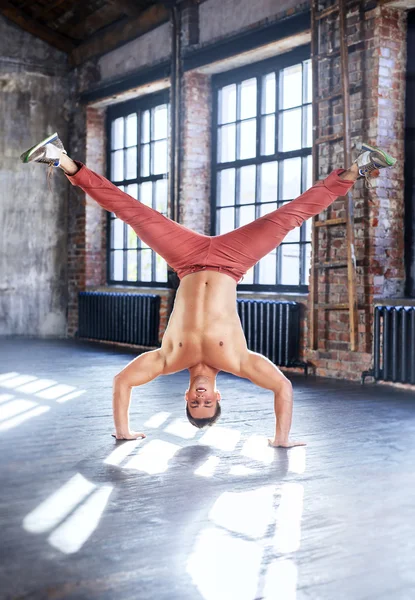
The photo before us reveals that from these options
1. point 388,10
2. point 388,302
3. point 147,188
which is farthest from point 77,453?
Result: point 147,188

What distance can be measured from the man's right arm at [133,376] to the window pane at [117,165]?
6.11 metres

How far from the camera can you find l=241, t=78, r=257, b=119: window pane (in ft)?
25.0

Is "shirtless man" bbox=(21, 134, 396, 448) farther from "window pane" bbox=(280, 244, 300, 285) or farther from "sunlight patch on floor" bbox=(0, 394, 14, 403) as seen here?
"window pane" bbox=(280, 244, 300, 285)

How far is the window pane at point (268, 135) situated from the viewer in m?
7.41

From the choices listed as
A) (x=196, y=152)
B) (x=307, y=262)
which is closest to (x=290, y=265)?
(x=307, y=262)

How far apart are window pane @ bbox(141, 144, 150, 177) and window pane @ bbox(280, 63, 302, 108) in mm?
2319

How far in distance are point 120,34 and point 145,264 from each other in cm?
279

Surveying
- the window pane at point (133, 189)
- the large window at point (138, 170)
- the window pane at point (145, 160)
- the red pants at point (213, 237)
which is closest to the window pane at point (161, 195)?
the large window at point (138, 170)

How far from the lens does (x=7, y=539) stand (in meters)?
2.39

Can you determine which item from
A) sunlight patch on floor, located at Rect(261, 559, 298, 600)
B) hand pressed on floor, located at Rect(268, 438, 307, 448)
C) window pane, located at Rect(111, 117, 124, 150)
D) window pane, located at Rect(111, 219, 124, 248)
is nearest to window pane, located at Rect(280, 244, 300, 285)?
window pane, located at Rect(111, 219, 124, 248)

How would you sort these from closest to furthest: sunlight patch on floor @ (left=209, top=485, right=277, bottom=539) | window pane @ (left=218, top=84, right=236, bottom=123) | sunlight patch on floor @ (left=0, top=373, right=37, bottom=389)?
sunlight patch on floor @ (left=209, top=485, right=277, bottom=539)
sunlight patch on floor @ (left=0, top=373, right=37, bottom=389)
window pane @ (left=218, top=84, right=236, bottom=123)

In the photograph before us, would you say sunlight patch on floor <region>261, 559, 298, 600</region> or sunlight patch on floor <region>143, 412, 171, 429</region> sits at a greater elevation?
sunlight patch on floor <region>143, 412, 171, 429</region>

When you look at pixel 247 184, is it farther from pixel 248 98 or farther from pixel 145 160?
pixel 145 160

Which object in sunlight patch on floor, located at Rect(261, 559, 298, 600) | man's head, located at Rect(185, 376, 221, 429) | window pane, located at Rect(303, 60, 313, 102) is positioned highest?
window pane, located at Rect(303, 60, 313, 102)
